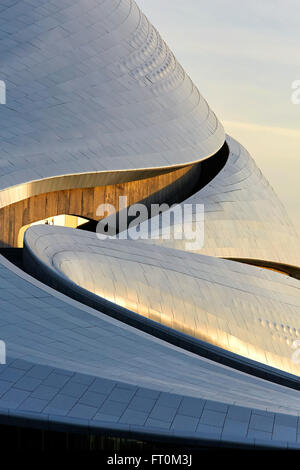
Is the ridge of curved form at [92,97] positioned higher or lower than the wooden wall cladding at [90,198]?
higher

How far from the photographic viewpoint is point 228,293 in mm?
15656

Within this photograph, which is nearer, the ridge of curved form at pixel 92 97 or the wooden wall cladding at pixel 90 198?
the wooden wall cladding at pixel 90 198

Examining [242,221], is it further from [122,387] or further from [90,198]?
[122,387]

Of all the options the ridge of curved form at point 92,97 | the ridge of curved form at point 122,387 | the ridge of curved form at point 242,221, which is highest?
the ridge of curved form at point 92,97

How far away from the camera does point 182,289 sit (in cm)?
1496

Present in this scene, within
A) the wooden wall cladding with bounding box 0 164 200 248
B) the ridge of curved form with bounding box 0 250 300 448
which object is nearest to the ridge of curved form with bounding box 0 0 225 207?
the wooden wall cladding with bounding box 0 164 200 248

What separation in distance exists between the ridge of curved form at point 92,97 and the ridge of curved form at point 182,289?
10.9 ft

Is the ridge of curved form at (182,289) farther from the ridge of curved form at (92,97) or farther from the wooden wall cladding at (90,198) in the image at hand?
the ridge of curved form at (92,97)

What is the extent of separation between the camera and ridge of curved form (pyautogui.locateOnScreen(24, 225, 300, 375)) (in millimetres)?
14281

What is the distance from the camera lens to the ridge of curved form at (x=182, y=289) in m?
14.3

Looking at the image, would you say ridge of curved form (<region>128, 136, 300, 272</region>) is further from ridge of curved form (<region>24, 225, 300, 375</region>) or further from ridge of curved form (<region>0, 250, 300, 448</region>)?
ridge of curved form (<region>0, 250, 300, 448</region>)

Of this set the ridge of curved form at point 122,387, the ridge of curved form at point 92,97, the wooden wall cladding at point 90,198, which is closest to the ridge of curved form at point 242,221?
the ridge of curved form at point 92,97
